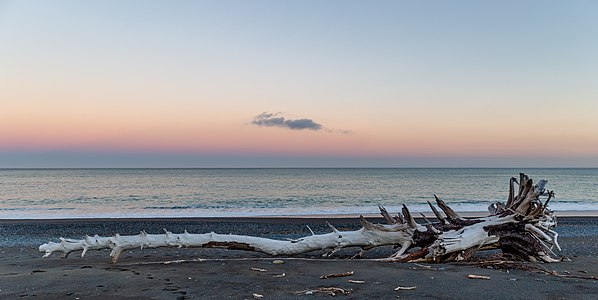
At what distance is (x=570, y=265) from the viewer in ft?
22.6

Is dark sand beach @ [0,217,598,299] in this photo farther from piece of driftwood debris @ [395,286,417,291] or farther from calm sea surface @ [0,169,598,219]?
calm sea surface @ [0,169,598,219]

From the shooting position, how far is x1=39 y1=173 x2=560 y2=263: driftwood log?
22.4ft

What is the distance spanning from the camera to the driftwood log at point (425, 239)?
22.4 ft

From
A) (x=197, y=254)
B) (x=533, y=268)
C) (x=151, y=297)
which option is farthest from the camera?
(x=197, y=254)

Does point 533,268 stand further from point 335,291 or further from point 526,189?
point 335,291

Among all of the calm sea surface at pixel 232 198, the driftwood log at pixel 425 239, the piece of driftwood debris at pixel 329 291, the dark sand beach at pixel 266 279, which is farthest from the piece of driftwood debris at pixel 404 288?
the calm sea surface at pixel 232 198

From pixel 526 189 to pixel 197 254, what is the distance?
577 centimetres

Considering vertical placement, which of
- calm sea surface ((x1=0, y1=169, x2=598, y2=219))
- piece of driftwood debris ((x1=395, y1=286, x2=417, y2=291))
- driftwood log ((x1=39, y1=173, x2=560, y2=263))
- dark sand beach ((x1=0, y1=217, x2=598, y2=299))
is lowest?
calm sea surface ((x1=0, y1=169, x2=598, y2=219))

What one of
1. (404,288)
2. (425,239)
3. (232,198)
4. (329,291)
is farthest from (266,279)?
(232,198)

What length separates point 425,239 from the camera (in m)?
7.10

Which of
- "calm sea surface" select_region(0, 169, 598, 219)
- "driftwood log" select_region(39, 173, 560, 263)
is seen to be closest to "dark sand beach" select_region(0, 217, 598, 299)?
"driftwood log" select_region(39, 173, 560, 263)

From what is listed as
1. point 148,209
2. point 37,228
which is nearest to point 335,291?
point 37,228

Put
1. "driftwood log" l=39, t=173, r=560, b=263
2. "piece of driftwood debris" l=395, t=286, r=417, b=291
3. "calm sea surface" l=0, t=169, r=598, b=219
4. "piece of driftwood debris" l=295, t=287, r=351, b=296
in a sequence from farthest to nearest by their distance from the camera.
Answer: "calm sea surface" l=0, t=169, r=598, b=219 < "driftwood log" l=39, t=173, r=560, b=263 < "piece of driftwood debris" l=395, t=286, r=417, b=291 < "piece of driftwood debris" l=295, t=287, r=351, b=296

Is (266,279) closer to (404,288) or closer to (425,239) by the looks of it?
(404,288)
